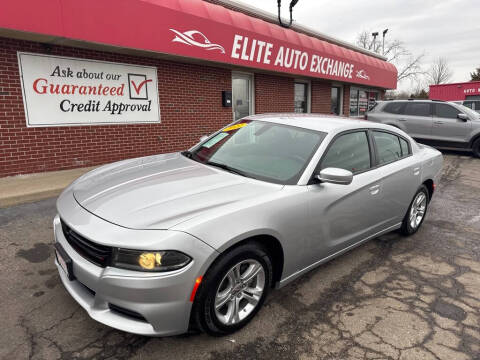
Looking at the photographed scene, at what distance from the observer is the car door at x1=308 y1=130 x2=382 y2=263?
8.91 ft

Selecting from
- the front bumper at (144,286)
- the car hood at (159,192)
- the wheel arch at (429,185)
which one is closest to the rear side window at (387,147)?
the wheel arch at (429,185)

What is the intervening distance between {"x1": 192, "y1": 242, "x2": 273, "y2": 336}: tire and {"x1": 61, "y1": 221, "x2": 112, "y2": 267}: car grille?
612mm

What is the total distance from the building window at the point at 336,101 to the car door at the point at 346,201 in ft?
40.0

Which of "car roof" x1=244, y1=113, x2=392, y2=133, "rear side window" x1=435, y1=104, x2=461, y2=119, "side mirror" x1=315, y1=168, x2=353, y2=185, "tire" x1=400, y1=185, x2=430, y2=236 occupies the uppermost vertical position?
"rear side window" x1=435, y1=104, x2=461, y2=119

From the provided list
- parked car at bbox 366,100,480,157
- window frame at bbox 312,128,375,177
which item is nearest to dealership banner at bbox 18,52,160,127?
window frame at bbox 312,128,375,177

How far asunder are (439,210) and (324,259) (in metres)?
3.58

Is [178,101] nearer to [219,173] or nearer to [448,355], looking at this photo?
[219,173]

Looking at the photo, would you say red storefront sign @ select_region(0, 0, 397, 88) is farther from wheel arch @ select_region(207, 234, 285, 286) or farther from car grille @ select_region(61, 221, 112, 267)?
wheel arch @ select_region(207, 234, 285, 286)

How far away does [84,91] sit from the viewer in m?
6.64

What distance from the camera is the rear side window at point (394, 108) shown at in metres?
11.8

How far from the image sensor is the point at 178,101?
27.2 ft

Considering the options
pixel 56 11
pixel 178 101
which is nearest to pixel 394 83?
pixel 178 101

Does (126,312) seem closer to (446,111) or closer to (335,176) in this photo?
(335,176)

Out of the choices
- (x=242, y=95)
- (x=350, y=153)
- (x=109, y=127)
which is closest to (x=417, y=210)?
(x=350, y=153)
